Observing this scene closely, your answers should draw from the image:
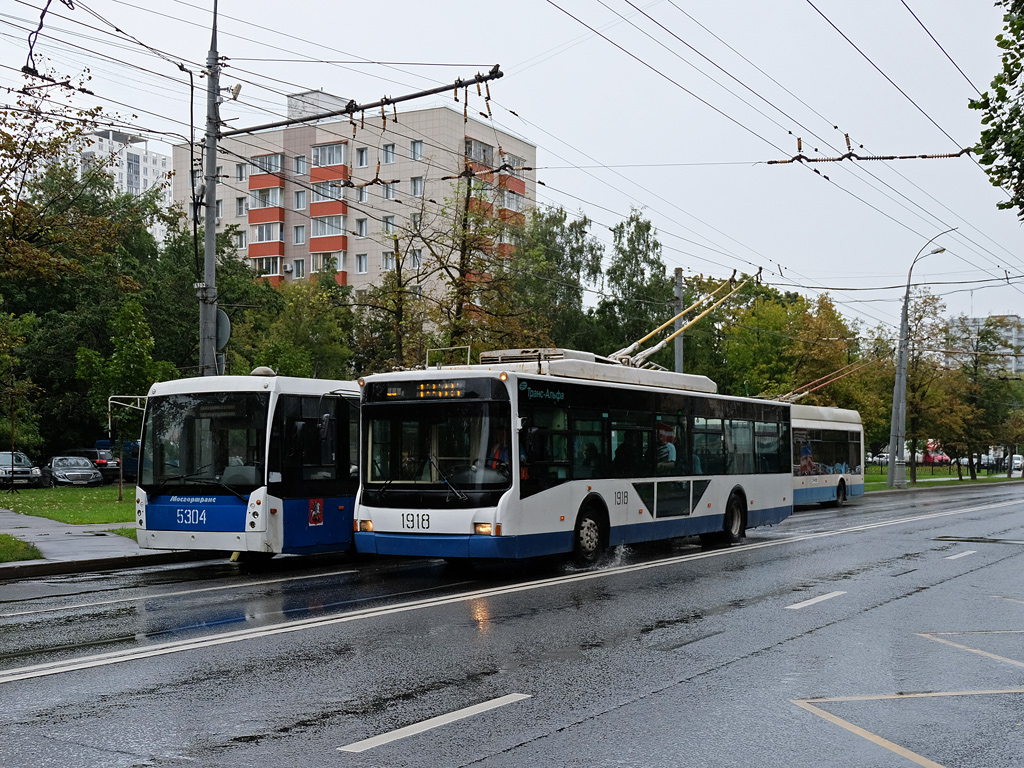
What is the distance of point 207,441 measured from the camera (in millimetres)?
14938

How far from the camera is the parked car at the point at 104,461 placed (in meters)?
43.6

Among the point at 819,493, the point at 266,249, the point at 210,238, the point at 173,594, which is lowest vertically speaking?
the point at 173,594

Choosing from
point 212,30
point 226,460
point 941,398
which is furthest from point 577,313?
point 226,460

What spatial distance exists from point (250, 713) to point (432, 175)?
57.6 metres

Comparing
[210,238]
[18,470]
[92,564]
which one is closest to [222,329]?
[210,238]

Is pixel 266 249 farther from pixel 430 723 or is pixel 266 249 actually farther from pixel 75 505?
pixel 430 723

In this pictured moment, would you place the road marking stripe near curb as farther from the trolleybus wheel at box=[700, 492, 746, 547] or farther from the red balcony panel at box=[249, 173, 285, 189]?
the red balcony panel at box=[249, 173, 285, 189]

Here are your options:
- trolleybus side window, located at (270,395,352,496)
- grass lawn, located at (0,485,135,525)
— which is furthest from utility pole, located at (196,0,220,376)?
grass lawn, located at (0,485,135,525)

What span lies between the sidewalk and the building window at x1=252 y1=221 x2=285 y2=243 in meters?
50.4

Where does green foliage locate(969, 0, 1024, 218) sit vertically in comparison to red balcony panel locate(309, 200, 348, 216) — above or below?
below

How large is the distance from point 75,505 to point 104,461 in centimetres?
1642

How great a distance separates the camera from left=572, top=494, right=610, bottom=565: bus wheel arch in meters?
14.6

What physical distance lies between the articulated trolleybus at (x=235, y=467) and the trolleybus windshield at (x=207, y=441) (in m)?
0.01

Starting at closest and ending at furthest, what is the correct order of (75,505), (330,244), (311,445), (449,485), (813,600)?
1. (813,600)
2. (449,485)
3. (311,445)
4. (75,505)
5. (330,244)
